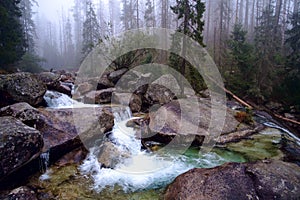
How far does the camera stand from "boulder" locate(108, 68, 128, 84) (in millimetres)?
15859

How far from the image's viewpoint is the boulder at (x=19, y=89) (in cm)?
871

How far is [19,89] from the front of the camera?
8.84 meters

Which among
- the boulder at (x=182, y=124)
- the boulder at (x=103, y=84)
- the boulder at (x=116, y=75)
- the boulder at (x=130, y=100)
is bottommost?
the boulder at (x=182, y=124)

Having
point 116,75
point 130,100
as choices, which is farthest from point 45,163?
point 116,75

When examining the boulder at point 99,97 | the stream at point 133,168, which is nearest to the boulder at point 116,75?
the boulder at point 99,97

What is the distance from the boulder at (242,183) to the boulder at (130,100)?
6.98 m

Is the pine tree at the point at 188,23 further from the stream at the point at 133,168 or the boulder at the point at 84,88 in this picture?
the boulder at the point at 84,88

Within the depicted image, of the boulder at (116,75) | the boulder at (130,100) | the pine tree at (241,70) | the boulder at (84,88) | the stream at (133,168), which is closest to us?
the stream at (133,168)

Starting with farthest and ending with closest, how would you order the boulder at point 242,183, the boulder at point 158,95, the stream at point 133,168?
the boulder at point 158,95, the stream at point 133,168, the boulder at point 242,183

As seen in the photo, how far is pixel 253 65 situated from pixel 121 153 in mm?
12407

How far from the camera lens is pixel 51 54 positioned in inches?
2207

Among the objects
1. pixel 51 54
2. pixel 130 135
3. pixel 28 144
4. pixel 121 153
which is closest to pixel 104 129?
pixel 130 135

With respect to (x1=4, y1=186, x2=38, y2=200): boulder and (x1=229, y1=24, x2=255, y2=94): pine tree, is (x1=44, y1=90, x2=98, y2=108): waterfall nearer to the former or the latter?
(x1=4, y1=186, x2=38, y2=200): boulder

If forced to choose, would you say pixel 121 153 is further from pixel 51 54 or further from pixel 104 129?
pixel 51 54
